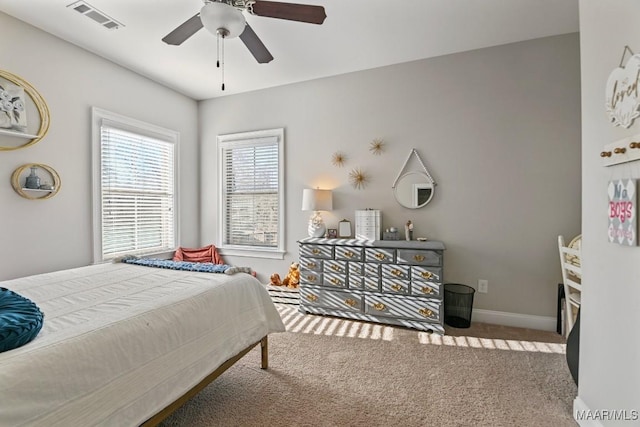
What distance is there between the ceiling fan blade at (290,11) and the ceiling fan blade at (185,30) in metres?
0.39

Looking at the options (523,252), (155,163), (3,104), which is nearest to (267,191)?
(155,163)

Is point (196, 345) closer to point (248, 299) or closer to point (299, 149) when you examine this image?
point (248, 299)

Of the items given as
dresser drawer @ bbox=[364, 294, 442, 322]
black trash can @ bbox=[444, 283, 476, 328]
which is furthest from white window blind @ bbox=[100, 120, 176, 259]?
black trash can @ bbox=[444, 283, 476, 328]

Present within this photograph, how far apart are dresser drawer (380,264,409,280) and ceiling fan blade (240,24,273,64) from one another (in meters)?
2.13

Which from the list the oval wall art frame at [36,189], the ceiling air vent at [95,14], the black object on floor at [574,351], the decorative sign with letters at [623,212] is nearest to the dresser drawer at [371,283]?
the black object on floor at [574,351]

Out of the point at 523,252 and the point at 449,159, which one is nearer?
the point at 523,252

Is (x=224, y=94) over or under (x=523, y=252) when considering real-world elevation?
over

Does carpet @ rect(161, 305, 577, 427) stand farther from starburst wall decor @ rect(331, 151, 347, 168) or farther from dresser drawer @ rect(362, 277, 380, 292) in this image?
starburst wall decor @ rect(331, 151, 347, 168)

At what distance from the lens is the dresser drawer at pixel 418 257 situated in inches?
109

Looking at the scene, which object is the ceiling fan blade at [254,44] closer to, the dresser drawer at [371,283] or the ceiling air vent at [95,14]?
the ceiling air vent at [95,14]

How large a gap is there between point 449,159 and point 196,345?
112 inches

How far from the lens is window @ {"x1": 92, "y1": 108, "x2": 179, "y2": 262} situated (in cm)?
312

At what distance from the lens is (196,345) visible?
150 centimetres

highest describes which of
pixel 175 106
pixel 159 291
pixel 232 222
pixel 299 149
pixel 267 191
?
pixel 175 106
